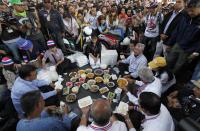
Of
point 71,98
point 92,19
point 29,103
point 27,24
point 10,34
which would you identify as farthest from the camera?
point 92,19

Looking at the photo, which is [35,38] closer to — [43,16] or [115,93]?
[43,16]

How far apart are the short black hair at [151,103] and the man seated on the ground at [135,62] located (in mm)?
1784

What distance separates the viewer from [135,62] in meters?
4.45

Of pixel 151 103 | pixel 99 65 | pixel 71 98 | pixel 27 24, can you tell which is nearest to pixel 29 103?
pixel 71 98

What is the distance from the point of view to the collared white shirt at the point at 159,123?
2332 millimetres

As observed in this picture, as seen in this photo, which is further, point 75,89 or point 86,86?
point 86,86

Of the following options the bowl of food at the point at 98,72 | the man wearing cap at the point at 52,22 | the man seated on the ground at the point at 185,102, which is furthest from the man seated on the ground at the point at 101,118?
the man wearing cap at the point at 52,22

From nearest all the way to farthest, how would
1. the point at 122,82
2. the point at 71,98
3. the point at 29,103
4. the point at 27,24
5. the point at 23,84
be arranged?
the point at 29,103, the point at 23,84, the point at 71,98, the point at 122,82, the point at 27,24

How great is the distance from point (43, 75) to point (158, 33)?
11.2 feet

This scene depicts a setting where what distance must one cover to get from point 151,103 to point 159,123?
0.89 feet

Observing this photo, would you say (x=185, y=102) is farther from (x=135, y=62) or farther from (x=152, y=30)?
(x=152, y=30)

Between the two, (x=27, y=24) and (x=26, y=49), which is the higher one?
(x=27, y=24)

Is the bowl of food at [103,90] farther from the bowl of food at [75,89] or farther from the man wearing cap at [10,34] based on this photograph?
the man wearing cap at [10,34]

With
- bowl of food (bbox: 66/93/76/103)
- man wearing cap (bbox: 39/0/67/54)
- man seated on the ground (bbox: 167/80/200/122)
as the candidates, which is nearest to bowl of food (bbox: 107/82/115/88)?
bowl of food (bbox: 66/93/76/103)
